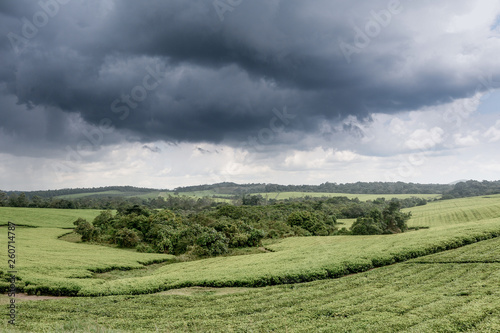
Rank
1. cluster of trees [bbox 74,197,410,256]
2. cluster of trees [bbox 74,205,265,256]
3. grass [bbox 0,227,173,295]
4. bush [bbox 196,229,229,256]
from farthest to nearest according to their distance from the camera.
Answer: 1. cluster of trees [bbox 74,197,410,256]
2. cluster of trees [bbox 74,205,265,256]
3. bush [bbox 196,229,229,256]
4. grass [bbox 0,227,173,295]

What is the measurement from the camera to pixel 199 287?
2727cm

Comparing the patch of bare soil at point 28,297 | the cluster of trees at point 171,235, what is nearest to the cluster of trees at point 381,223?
the cluster of trees at point 171,235

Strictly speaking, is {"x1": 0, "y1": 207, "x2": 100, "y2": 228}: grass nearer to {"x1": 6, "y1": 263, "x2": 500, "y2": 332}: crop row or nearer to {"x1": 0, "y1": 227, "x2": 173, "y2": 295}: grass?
{"x1": 0, "y1": 227, "x2": 173, "y2": 295}: grass

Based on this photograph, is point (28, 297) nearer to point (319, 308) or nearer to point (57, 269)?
point (57, 269)

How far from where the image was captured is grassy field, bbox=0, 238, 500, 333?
1520cm

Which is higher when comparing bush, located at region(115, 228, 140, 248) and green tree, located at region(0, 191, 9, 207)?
green tree, located at region(0, 191, 9, 207)

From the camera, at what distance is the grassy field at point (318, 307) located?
1520 centimetres

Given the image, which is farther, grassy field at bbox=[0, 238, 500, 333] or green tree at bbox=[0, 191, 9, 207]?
green tree at bbox=[0, 191, 9, 207]

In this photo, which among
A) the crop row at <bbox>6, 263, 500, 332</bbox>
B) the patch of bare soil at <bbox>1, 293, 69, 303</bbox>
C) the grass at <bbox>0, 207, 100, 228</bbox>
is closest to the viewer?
the crop row at <bbox>6, 263, 500, 332</bbox>

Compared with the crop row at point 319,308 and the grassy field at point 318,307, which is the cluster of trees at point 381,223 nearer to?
the grassy field at point 318,307

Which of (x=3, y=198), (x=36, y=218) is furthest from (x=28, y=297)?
(x=3, y=198)

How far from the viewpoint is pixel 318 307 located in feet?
61.3

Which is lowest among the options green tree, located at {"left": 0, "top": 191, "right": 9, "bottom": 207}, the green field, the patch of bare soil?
the patch of bare soil

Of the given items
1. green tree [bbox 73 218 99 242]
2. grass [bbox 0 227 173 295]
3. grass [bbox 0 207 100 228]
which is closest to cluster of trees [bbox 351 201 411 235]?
grass [bbox 0 227 173 295]
